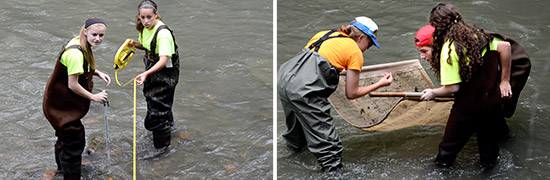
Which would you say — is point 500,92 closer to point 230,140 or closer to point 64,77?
point 230,140

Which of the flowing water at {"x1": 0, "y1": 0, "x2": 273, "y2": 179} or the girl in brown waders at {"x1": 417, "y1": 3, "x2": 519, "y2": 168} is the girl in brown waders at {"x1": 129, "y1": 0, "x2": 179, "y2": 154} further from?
the girl in brown waders at {"x1": 417, "y1": 3, "x2": 519, "y2": 168}

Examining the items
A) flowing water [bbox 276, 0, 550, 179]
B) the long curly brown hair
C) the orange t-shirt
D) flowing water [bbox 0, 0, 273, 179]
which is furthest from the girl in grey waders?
flowing water [bbox 0, 0, 273, 179]

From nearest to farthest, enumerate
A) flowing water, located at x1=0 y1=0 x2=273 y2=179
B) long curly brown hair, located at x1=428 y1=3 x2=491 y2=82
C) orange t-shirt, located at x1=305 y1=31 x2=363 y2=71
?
1. long curly brown hair, located at x1=428 y1=3 x2=491 y2=82
2. orange t-shirt, located at x1=305 y1=31 x2=363 y2=71
3. flowing water, located at x1=0 y1=0 x2=273 y2=179

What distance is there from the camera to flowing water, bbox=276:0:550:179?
479 centimetres

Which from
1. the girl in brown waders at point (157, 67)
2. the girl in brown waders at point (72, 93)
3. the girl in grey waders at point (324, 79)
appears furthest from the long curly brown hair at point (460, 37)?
the girl in brown waders at point (72, 93)

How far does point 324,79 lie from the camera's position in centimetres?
A: 439

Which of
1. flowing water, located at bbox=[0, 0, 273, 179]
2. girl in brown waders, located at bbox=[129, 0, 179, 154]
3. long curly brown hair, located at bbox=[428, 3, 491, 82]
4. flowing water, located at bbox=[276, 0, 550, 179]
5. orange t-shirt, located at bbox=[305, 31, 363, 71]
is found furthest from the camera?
flowing water, located at bbox=[0, 0, 273, 179]

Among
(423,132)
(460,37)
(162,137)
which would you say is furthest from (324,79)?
(162,137)

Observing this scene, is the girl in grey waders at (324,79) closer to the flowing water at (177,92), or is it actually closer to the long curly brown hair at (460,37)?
the long curly brown hair at (460,37)

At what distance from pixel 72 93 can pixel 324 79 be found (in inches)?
70.9

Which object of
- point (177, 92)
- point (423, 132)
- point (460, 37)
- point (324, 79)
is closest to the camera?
point (460, 37)

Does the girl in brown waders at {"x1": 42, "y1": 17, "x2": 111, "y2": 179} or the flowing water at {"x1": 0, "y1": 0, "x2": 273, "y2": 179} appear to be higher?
the girl in brown waders at {"x1": 42, "y1": 17, "x2": 111, "y2": 179}

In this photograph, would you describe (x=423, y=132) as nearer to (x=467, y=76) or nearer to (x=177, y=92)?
(x=467, y=76)

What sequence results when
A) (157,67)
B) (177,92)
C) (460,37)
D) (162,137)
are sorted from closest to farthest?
(460,37) → (157,67) → (162,137) → (177,92)
